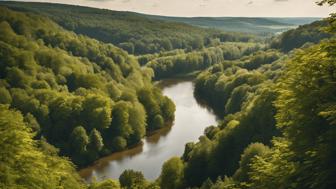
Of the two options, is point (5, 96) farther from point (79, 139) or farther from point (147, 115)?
point (147, 115)

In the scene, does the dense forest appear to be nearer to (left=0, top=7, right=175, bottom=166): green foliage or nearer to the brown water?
(left=0, top=7, right=175, bottom=166): green foliage

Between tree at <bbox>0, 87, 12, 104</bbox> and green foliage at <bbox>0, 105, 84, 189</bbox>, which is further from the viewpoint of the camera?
tree at <bbox>0, 87, 12, 104</bbox>

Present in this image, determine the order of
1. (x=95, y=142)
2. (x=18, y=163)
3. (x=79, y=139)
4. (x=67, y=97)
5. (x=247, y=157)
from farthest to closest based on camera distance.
→ (x=67, y=97), (x=95, y=142), (x=79, y=139), (x=247, y=157), (x=18, y=163)

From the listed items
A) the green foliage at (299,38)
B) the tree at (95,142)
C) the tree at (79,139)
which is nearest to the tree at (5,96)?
the tree at (79,139)

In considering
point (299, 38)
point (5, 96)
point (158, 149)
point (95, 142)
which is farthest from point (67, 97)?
point (299, 38)

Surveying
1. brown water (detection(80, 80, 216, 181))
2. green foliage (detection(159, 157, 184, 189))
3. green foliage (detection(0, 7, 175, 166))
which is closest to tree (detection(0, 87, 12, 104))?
green foliage (detection(0, 7, 175, 166))

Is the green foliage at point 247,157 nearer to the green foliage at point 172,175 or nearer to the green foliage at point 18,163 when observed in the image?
the green foliage at point 172,175

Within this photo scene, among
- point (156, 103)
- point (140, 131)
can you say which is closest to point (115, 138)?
point (140, 131)
